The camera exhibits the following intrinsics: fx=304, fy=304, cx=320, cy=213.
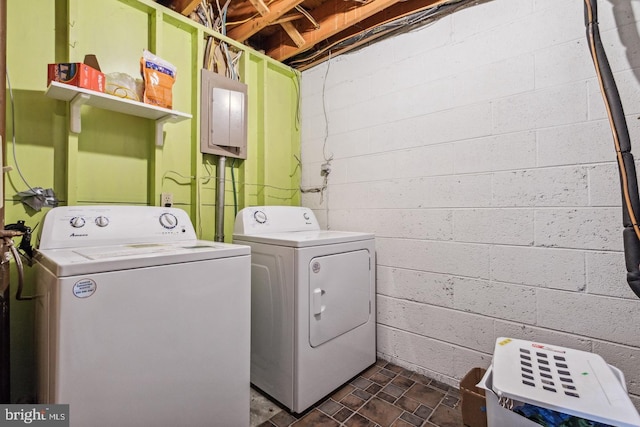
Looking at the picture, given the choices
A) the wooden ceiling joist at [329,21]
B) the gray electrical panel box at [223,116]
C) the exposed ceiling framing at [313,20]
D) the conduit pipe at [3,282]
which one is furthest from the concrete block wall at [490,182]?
the conduit pipe at [3,282]

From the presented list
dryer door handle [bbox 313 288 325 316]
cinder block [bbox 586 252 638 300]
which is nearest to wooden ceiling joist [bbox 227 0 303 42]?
dryer door handle [bbox 313 288 325 316]

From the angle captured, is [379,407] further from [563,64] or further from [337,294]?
[563,64]

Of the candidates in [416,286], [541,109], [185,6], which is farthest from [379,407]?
[185,6]

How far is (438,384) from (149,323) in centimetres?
167

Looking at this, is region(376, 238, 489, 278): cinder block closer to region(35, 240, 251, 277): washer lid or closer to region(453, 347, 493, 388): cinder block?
region(453, 347, 493, 388): cinder block

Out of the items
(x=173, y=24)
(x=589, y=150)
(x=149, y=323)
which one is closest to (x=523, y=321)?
(x=589, y=150)

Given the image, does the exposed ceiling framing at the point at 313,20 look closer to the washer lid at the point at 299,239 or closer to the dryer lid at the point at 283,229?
the dryer lid at the point at 283,229

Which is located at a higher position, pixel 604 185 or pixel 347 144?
pixel 347 144

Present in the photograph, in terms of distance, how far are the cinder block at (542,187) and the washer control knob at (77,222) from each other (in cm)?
208

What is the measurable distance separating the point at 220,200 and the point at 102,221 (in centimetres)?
80

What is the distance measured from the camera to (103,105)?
1.63 m

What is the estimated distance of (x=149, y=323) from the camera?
1.07 metres

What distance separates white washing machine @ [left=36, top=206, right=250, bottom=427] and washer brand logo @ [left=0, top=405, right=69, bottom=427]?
24mm

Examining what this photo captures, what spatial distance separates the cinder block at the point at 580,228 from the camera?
1.38 metres
